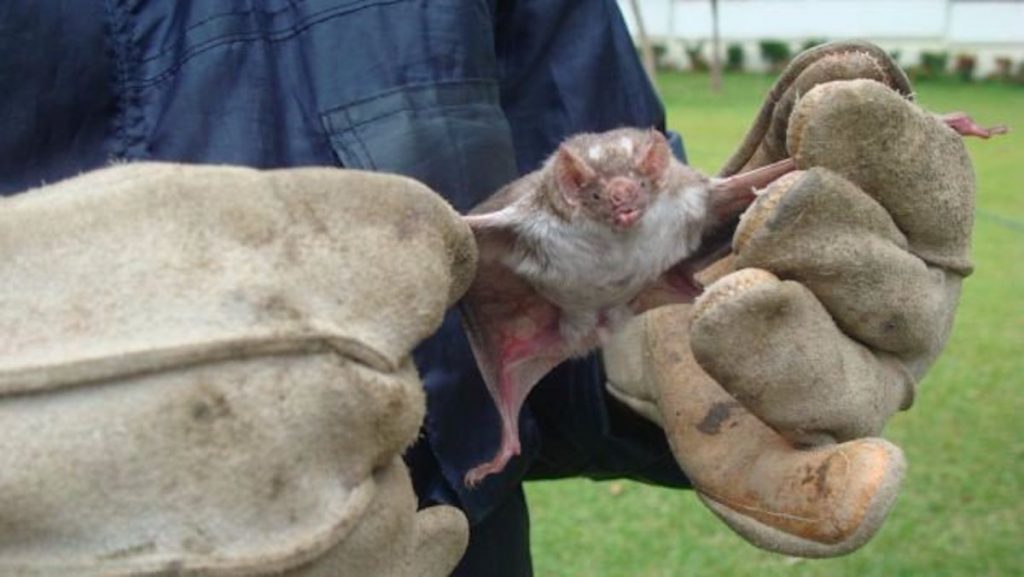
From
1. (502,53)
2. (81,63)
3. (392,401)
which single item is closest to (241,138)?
(81,63)

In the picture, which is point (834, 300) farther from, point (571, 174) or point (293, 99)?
point (293, 99)

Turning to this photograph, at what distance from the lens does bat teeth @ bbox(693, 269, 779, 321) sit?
1156 millimetres

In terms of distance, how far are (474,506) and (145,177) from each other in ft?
2.15

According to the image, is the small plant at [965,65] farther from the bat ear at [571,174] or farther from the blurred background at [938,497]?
the bat ear at [571,174]

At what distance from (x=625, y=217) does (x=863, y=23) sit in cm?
2733

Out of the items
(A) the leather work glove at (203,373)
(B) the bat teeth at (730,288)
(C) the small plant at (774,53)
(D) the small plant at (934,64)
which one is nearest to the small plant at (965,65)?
(D) the small plant at (934,64)

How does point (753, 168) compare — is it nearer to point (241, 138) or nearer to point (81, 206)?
point (241, 138)

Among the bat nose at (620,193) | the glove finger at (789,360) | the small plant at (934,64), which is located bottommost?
the small plant at (934,64)

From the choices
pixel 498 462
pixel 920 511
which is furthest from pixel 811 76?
pixel 920 511

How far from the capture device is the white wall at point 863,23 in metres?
26.3

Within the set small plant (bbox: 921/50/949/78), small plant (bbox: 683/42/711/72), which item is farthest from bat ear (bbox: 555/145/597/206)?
small plant (bbox: 683/42/711/72)

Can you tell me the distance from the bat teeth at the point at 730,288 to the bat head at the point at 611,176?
22 cm

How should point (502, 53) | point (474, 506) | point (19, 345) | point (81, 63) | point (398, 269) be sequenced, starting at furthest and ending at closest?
1. point (502, 53)
2. point (474, 506)
3. point (81, 63)
4. point (398, 269)
5. point (19, 345)

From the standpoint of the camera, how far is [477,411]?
147 cm
